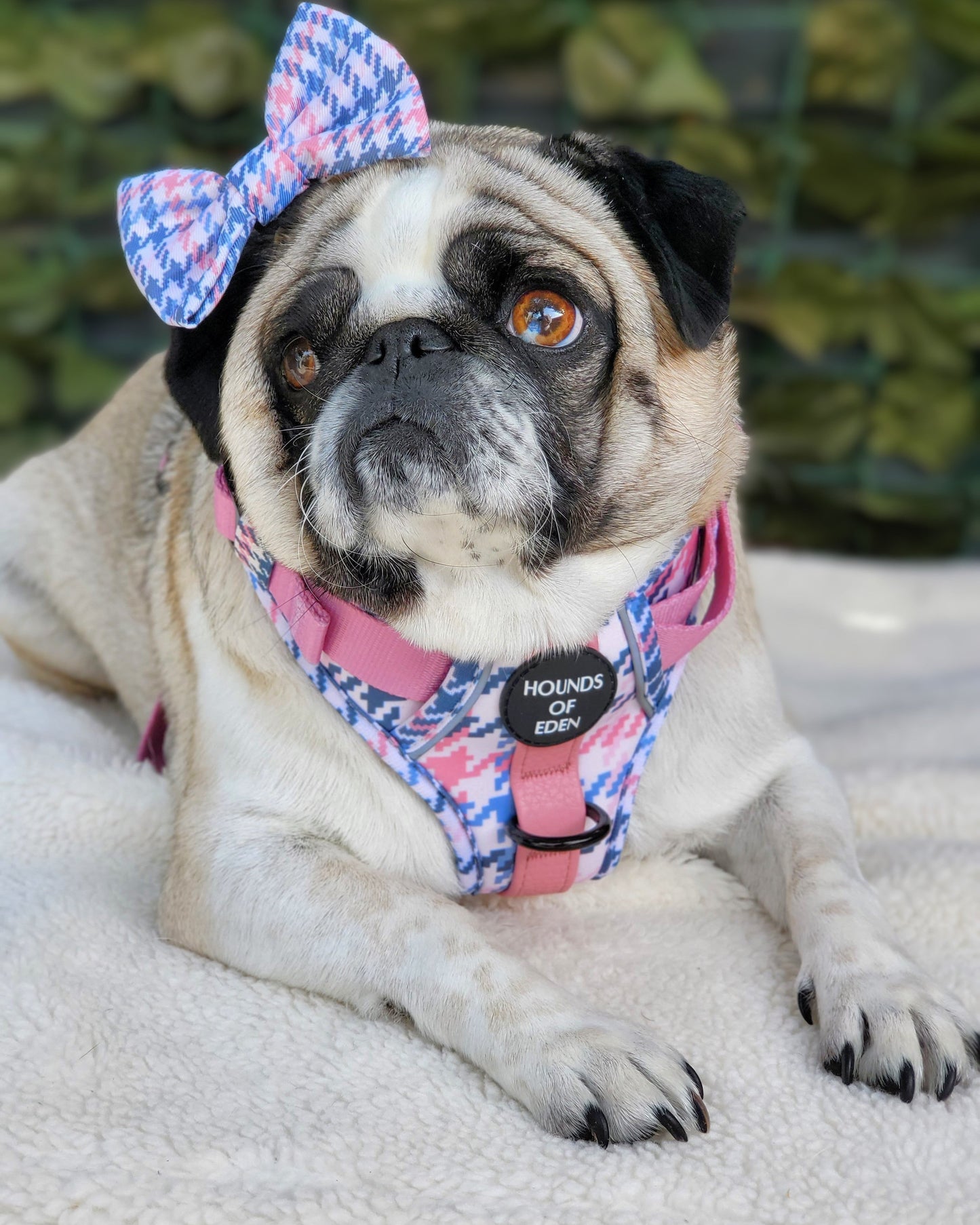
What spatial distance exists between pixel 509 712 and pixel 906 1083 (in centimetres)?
66

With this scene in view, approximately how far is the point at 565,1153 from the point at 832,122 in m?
3.94

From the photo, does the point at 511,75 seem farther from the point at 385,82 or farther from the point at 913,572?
the point at 385,82

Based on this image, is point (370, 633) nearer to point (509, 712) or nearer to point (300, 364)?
point (509, 712)

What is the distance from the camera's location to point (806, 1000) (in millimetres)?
1688

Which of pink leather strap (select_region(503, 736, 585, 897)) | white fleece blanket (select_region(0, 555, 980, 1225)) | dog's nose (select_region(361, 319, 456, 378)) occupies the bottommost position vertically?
white fleece blanket (select_region(0, 555, 980, 1225))

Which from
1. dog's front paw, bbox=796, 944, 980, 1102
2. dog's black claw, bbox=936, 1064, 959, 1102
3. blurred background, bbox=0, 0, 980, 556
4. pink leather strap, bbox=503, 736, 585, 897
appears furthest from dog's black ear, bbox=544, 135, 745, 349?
blurred background, bbox=0, 0, 980, 556

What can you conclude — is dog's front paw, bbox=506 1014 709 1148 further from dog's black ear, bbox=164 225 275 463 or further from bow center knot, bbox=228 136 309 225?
bow center knot, bbox=228 136 309 225

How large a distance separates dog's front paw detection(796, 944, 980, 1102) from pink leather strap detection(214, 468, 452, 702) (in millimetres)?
643

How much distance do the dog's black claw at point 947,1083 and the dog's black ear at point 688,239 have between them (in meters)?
0.93

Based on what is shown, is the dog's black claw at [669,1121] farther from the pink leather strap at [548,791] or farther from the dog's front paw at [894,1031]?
the pink leather strap at [548,791]

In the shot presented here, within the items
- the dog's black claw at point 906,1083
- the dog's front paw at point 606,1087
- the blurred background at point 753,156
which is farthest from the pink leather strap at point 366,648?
the blurred background at point 753,156

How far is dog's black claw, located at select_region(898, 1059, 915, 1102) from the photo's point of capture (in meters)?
1.53

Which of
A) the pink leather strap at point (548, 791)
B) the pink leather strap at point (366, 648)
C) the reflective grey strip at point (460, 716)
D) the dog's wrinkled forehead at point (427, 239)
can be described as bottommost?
the pink leather strap at point (548, 791)

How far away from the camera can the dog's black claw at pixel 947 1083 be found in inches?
60.8
